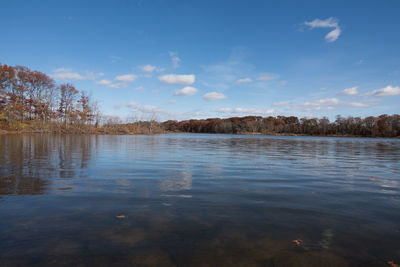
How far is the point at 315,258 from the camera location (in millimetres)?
2920

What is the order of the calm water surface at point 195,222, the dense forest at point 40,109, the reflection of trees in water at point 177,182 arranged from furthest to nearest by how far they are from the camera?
the dense forest at point 40,109 → the reflection of trees in water at point 177,182 → the calm water surface at point 195,222

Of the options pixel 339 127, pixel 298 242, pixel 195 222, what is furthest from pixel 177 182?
pixel 339 127

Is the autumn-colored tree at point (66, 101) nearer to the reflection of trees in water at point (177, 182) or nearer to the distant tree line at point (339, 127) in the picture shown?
the reflection of trees in water at point (177, 182)

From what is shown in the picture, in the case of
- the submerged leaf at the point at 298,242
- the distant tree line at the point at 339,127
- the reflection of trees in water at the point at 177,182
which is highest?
the distant tree line at the point at 339,127

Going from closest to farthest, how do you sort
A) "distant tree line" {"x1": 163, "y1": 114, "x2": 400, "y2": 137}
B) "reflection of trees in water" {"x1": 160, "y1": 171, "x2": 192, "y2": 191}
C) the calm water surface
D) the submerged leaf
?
the calm water surface
the submerged leaf
"reflection of trees in water" {"x1": 160, "y1": 171, "x2": 192, "y2": 191}
"distant tree line" {"x1": 163, "y1": 114, "x2": 400, "y2": 137}

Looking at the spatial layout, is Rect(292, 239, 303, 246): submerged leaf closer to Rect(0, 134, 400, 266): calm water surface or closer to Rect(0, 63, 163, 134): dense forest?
Rect(0, 134, 400, 266): calm water surface

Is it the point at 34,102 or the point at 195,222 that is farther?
the point at 34,102

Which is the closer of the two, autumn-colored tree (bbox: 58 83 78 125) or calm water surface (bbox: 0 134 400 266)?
calm water surface (bbox: 0 134 400 266)

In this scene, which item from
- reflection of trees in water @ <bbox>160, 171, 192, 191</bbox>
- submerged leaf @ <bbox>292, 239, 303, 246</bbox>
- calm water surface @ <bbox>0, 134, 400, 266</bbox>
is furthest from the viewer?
reflection of trees in water @ <bbox>160, 171, 192, 191</bbox>

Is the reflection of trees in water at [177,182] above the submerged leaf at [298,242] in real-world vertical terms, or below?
above

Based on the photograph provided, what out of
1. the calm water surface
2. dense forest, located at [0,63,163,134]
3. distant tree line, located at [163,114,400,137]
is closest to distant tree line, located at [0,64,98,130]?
dense forest, located at [0,63,163,134]

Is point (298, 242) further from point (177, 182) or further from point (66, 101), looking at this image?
point (66, 101)

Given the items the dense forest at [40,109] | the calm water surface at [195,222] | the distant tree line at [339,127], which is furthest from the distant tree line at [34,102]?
the distant tree line at [339,127]

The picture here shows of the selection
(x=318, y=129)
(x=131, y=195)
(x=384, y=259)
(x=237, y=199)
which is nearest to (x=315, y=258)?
(x=384, y=259)
